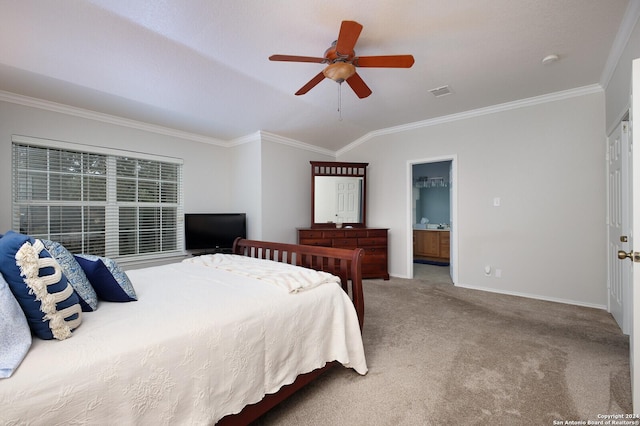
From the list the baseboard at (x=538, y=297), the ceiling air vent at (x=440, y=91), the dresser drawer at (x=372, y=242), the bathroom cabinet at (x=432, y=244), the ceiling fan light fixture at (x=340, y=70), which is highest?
the ceiling air vent at (x=440, y=91)

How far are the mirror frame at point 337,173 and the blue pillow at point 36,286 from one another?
3.88 m

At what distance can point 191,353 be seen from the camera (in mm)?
1159

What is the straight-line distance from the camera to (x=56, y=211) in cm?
332

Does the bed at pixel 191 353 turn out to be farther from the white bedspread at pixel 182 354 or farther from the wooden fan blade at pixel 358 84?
the wooden fan blade at pixel 358 84

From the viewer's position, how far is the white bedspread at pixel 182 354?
89cm

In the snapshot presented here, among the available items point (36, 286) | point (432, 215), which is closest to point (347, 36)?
point (36, 286)

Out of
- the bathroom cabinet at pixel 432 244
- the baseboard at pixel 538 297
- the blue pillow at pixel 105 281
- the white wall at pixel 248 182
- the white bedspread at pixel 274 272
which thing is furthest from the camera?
the bathroom cabinet at pixel 432 244

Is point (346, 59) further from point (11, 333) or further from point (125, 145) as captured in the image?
point (125, 145)

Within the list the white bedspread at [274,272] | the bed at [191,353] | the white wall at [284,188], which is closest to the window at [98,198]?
the white wall at [284,188]

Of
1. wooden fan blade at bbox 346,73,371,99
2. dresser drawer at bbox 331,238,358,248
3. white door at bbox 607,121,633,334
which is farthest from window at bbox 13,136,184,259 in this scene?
white door at bbox 607,121,633,334

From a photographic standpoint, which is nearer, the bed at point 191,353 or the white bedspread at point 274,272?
the bed at point 191,353

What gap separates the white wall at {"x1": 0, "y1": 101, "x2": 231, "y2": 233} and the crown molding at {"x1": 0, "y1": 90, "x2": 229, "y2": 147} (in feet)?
0.12

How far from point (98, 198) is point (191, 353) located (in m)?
3.48

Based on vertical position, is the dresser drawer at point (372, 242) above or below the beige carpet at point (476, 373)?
above
